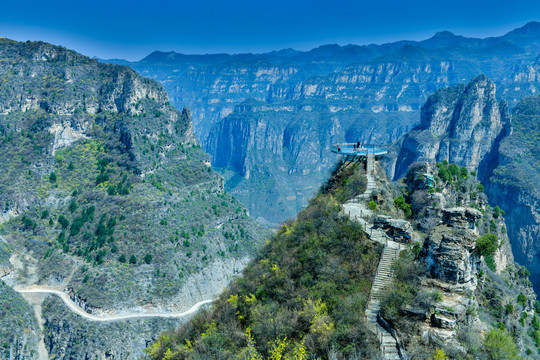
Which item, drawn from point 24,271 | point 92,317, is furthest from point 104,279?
point 24,271

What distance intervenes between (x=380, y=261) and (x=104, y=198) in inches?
3715

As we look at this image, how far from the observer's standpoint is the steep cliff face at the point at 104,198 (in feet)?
271

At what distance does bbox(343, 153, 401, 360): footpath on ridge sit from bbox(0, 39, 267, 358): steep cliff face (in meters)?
60.5

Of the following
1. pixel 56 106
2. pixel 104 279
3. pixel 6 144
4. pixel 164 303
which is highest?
pixel 56 106

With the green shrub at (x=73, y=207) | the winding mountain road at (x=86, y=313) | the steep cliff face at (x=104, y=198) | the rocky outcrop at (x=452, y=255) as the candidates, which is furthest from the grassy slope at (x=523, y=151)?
the green shrub at (x=73, y=207)

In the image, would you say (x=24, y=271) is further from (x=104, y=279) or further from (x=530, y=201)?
(x=530, y=201)

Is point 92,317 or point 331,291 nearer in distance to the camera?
point 331,291

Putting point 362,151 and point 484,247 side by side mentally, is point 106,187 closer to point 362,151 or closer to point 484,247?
point 362,151

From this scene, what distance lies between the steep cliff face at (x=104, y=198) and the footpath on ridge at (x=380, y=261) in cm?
6048

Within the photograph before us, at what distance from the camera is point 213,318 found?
32.2 m

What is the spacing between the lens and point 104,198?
102 meters

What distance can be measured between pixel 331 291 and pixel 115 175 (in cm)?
9996

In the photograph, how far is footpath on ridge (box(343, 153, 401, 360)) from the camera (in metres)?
19.9

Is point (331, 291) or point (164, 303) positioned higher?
point (331, 291)
